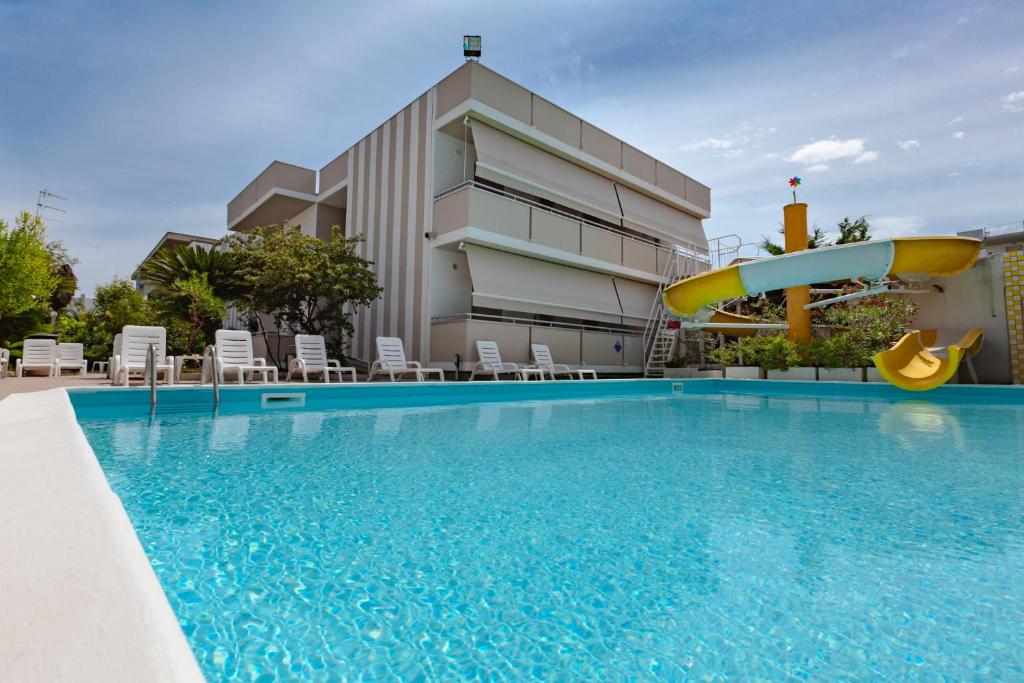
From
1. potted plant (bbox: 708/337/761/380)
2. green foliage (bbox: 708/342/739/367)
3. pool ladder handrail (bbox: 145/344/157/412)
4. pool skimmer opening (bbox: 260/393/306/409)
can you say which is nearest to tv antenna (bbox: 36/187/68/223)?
pool skimmer opening (bbox: 260/393/306/409)

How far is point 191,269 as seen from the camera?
12164mm

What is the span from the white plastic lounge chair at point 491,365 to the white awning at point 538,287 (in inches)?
53.3

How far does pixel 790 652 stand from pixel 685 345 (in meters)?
16.6

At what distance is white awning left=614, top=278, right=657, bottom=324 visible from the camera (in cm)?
1681

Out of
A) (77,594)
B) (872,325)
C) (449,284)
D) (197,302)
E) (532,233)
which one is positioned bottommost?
(77,594)

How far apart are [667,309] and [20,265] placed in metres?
18.3

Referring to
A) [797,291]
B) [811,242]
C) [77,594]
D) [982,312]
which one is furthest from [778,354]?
[77,594]

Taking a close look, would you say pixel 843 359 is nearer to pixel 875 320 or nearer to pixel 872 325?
pixel 872 325

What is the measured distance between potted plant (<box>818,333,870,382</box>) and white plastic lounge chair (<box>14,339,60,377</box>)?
18.7 metres

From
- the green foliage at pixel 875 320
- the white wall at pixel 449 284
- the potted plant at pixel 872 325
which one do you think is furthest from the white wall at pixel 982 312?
the white wall at pixel 449 284

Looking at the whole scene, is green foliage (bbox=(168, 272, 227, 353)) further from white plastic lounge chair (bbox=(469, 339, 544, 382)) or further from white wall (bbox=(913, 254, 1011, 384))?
white wall (bbox=(913, 254, 1011, 384))

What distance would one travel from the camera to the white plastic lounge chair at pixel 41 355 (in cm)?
1269

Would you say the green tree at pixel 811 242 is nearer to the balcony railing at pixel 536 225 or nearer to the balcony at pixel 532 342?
the balcony railing at pixel 536 225

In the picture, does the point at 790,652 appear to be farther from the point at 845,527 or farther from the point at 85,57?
the point at 85,57
